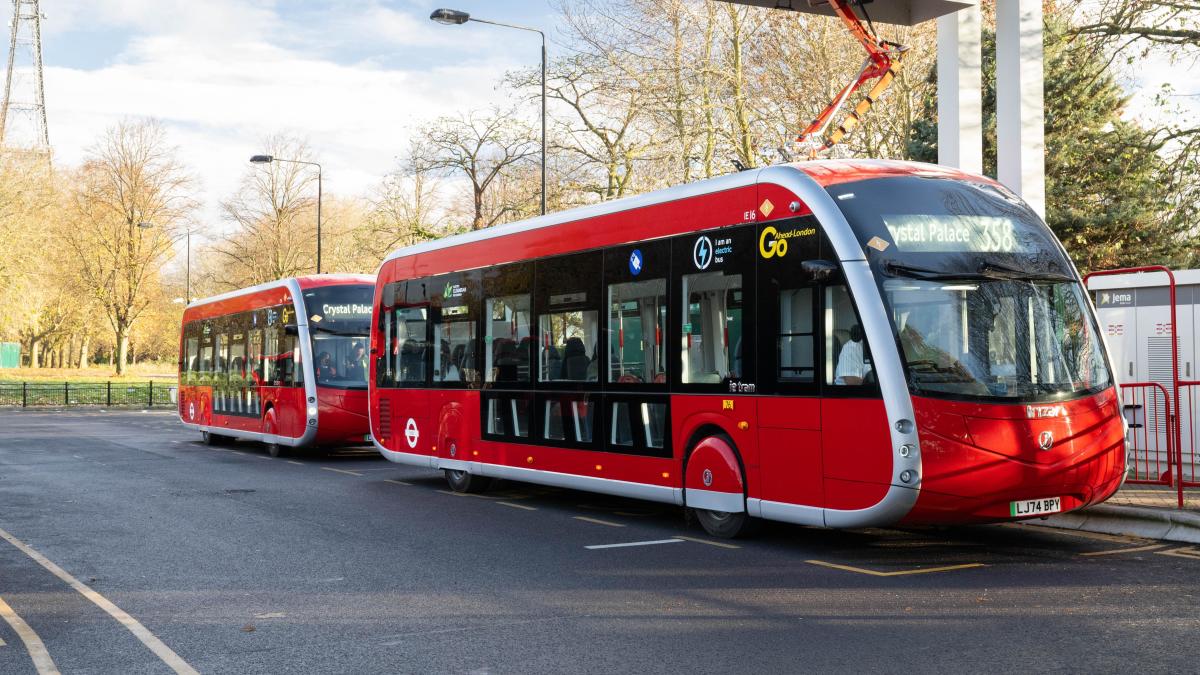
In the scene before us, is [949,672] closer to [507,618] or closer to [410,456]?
[507,618]

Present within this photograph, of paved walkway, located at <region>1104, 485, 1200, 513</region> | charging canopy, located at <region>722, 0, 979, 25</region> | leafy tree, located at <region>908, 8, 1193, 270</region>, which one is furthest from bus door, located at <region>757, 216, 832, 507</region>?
leafy tree, located at <region>908, 8, 1193, 270</region>

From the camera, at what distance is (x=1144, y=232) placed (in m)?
26.4

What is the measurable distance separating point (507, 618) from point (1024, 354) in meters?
4.57

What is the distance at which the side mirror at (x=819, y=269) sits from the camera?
30.9 feet

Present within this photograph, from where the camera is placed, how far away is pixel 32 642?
6.89 metres

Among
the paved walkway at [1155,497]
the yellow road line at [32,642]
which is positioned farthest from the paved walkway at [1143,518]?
the yellow road line at [32,642]

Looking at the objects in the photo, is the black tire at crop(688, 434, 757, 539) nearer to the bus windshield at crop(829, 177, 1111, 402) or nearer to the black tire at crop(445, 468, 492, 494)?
the bus windshield at crop(829, 177, 1111, 402)

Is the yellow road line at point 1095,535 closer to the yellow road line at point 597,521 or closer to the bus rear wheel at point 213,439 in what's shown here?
the yellow road line at point 597,521

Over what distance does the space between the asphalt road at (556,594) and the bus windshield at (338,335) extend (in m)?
7.88

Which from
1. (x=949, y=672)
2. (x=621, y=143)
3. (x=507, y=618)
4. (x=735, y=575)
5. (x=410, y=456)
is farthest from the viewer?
(x=621, y=143)

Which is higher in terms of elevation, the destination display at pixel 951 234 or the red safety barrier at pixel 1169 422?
the destination display at pixel 951 234

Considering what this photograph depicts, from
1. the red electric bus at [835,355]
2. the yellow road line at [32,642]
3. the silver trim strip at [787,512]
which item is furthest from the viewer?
the silver trim strip at [787,512]

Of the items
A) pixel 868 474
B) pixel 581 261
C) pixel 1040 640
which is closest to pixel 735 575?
pixel 868 474

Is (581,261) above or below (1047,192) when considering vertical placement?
below
